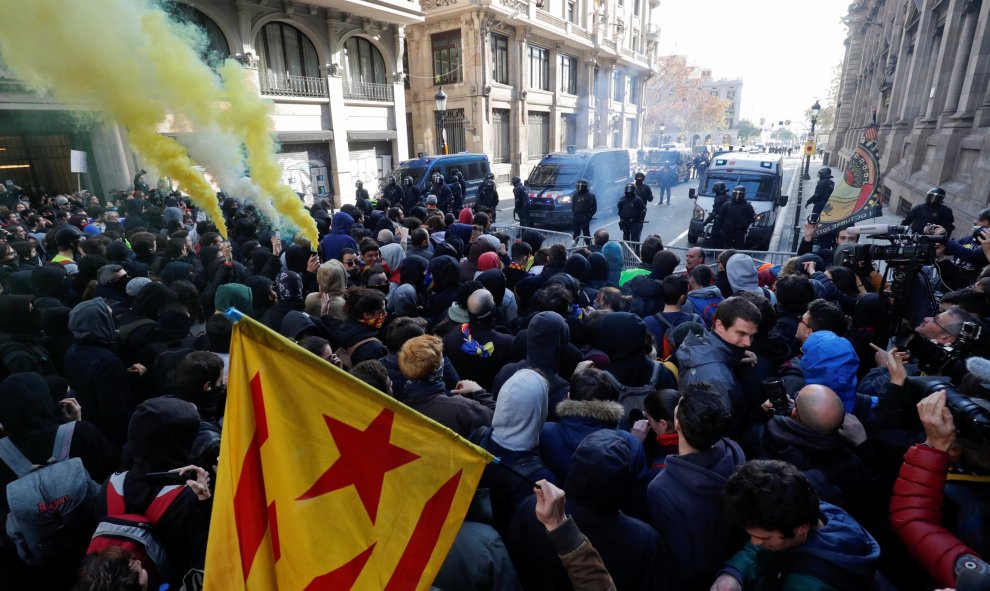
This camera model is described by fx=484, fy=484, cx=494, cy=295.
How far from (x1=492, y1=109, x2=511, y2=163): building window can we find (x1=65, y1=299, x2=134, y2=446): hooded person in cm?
2608

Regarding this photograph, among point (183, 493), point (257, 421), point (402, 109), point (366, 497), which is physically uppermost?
point (402, 109)

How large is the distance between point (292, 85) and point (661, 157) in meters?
20.5

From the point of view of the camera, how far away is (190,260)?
6.16m

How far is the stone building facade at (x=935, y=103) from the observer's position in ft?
33.8

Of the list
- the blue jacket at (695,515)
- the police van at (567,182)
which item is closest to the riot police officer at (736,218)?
the police van at (567,182)

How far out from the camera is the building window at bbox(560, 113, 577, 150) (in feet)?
116

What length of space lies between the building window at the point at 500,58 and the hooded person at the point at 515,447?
93.7 ft

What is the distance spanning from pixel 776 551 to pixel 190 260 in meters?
6.73

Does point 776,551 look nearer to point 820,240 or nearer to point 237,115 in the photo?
point 820,240

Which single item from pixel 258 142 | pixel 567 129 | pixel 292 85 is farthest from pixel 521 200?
pixel 567 129

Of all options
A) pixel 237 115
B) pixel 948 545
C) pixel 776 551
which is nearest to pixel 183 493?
pixel 776 551

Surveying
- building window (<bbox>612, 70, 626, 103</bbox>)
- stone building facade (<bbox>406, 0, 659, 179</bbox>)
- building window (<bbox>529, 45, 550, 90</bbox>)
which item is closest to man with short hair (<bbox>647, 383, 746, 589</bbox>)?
stone building facade (<bbox>406, 0, 659, 179</bbox>)

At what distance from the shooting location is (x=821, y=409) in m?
2.17

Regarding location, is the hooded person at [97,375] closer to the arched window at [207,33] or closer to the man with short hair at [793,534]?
the man with short hair at [793,534]
